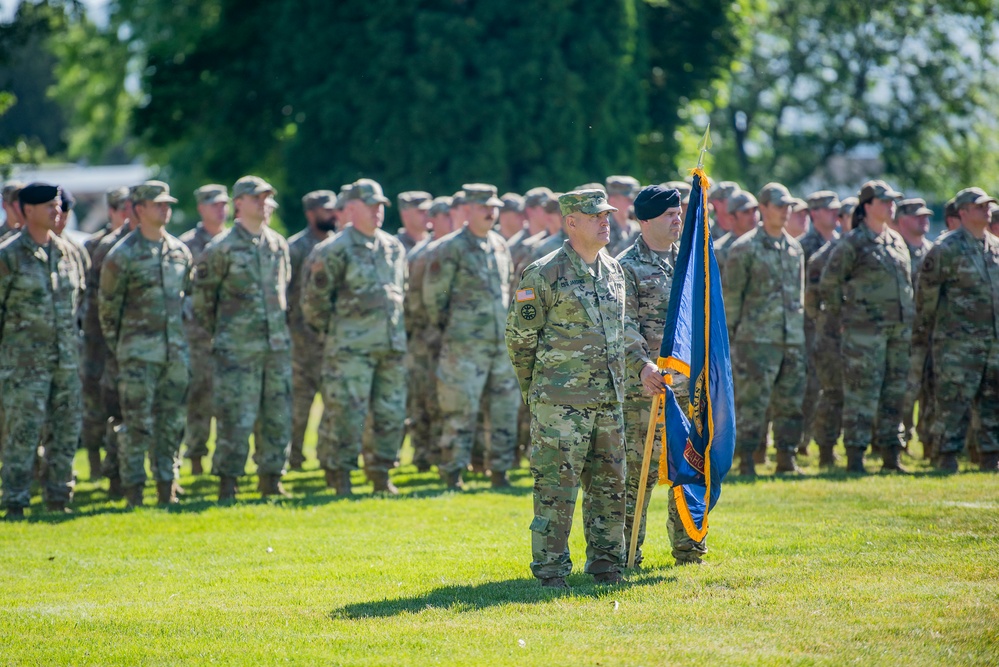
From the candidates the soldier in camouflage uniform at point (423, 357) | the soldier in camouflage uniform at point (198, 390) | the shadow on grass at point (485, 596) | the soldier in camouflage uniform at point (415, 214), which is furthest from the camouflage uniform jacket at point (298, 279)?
the shadow on grass at point (485, 596)

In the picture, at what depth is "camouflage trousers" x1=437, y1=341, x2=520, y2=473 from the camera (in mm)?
13344

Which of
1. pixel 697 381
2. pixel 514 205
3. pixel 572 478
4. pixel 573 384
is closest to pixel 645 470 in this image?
pixel 572 478

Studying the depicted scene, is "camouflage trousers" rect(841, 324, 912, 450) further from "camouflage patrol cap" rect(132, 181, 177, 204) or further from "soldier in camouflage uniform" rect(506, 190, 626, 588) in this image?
"camouflage patrol cap" rect(132, 181, 177, 204)

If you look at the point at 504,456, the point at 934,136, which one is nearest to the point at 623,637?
the point at 504,456

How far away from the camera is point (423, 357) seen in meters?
15.5

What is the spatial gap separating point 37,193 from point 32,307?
102cm

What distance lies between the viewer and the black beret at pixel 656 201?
30.9 ft

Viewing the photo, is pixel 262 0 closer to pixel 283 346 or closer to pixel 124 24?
pixel 124 24

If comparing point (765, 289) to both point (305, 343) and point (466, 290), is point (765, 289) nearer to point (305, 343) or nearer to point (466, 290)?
point (466, 290)

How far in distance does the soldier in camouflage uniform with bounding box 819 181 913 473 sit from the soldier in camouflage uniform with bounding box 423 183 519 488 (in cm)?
345

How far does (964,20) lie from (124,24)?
2389 cm

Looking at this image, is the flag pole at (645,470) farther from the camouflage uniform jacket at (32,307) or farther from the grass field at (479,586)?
the camouflage uniform jacket at (32,307)

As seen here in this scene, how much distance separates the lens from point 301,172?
2725 centimetres

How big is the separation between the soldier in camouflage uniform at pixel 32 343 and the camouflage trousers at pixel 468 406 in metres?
3.51
